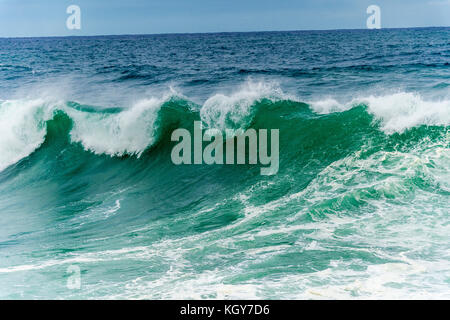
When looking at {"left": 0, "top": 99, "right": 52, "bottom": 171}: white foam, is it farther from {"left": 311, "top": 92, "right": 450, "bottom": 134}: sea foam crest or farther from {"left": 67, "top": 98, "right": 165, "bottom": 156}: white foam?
{"left": 311, "top": 92, "right": 450, "bottom": 134}: sea foam crest

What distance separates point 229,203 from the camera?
27.2ft

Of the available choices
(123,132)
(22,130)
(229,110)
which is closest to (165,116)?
(123,132)

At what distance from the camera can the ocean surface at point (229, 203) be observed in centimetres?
517

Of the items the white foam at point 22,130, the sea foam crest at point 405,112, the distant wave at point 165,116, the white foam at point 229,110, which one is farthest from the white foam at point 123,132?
the sea foam crest at point 405,112

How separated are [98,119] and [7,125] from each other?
10.7ft

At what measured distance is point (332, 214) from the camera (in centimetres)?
692

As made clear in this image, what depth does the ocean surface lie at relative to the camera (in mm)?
5172

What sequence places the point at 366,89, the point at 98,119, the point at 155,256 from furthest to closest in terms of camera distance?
the point at 366,89, the point at 98,119, the point at 155,256

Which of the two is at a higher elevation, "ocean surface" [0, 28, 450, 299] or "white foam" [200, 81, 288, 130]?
"white foam" [200, 81, 288, 130]

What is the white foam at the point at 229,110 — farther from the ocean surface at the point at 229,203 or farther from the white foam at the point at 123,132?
the white foam at the point at 123,132

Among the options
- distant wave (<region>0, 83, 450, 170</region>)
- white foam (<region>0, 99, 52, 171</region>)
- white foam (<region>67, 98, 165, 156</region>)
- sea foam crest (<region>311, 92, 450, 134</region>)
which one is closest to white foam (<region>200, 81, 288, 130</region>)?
distant wave (<region>0, 83, 450, 170</region>)

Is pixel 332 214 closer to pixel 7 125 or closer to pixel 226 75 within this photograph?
pixel 7 125

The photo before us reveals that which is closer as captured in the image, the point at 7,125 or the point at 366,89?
the point at 7,125

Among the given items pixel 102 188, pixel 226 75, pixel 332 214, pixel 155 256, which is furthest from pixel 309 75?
pixel 155 256
